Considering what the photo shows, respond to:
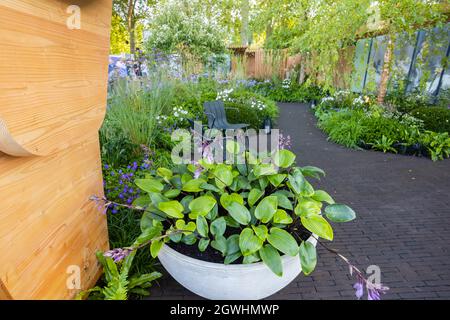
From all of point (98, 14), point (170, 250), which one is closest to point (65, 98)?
point (98, 14)

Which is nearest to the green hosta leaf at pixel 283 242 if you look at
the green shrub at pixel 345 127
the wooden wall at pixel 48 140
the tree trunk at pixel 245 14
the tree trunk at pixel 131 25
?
the wooden wall at pixel 48 140

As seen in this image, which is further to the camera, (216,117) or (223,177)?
(216,117)

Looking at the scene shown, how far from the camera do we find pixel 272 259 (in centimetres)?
132

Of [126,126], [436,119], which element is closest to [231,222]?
[126,126]

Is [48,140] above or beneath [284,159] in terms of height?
above

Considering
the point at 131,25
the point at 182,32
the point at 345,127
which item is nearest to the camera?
the point at 345,127

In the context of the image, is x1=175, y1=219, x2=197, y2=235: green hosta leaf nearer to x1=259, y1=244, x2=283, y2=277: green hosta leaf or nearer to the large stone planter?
the large stone planter

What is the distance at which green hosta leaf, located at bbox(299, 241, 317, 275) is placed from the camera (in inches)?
52.1

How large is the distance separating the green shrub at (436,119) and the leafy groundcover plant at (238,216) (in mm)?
4587

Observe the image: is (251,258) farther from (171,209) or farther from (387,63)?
(387,63)

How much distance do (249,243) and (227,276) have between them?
23cm

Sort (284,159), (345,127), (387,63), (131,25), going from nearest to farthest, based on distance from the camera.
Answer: (284,159) → (345,127) → (387,63) → (131,25)

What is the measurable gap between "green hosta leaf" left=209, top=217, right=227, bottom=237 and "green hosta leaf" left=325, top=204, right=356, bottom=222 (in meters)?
0.58

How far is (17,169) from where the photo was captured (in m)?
0.99
